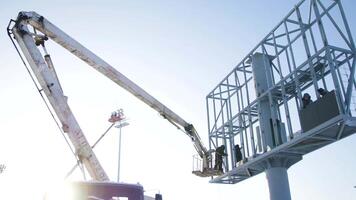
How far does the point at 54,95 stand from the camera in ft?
58.1

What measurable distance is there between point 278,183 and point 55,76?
12.3 meters

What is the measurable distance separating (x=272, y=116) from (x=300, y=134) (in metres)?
3.04

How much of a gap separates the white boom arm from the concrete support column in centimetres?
787

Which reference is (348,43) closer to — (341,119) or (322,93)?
(322,93)

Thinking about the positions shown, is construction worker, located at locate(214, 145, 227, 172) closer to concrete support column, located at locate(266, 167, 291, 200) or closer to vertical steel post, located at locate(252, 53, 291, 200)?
vertical steel post, located at locate(252, 53, 291, 200)

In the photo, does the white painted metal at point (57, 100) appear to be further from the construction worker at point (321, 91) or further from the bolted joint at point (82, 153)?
the construction worker at point (321, 91)

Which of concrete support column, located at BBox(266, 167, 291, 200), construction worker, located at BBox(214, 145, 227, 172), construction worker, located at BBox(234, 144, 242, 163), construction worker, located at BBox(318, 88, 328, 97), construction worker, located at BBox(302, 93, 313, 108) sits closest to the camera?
construction worker, located at BBox(318, 88, 328, 97)

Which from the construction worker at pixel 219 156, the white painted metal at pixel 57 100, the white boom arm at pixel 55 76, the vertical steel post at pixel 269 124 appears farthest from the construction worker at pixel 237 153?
the white painted metal at pixel 57 100

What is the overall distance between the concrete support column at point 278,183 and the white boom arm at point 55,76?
7.87m

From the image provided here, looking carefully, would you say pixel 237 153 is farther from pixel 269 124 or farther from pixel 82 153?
pixel 82 153

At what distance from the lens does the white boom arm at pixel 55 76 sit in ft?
56.1

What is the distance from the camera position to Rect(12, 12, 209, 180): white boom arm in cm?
1711

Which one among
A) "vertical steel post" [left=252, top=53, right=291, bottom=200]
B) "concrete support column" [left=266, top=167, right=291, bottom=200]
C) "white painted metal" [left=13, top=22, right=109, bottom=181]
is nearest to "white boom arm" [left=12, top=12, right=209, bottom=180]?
"white painted metal" [left=13, top=22, right=109, bottom=181]

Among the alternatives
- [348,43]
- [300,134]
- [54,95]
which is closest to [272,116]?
[300,134]
